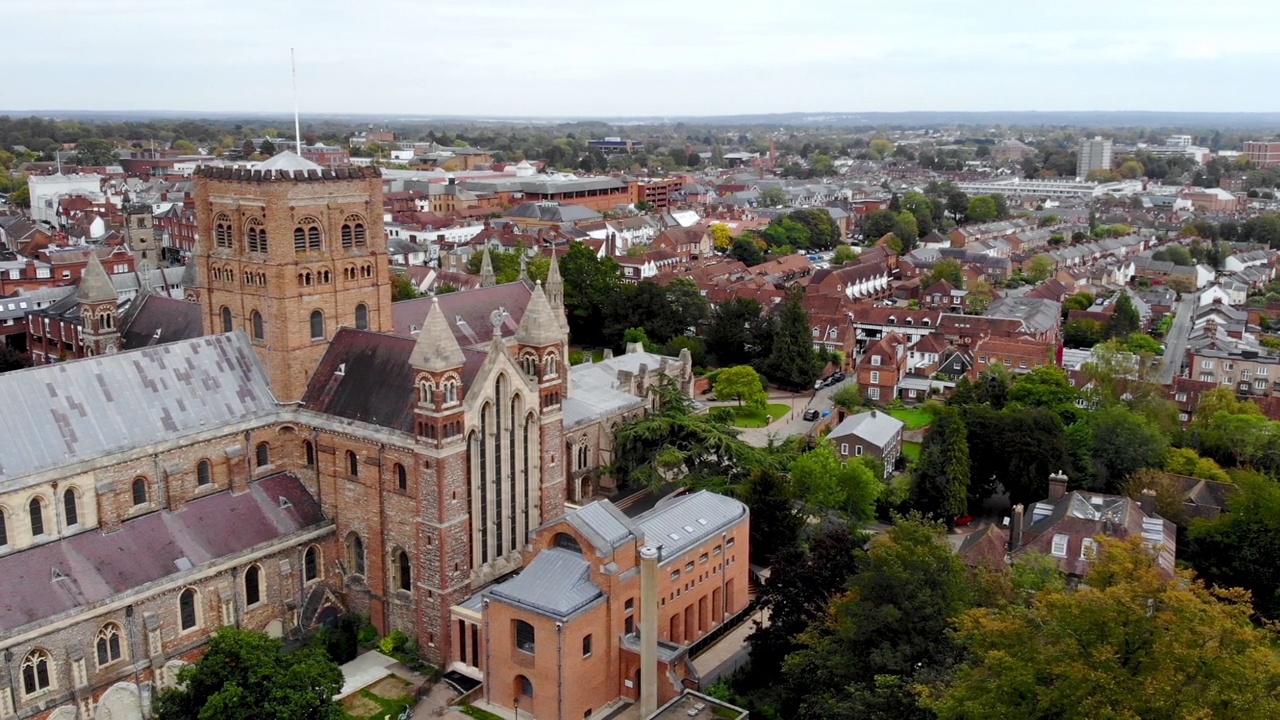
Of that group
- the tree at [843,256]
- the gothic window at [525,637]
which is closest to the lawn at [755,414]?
the gothic window at [525,637]

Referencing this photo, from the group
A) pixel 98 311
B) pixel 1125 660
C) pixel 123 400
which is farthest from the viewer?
pixel 98 311

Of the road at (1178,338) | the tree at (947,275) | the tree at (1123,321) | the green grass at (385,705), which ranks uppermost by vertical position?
the tree at (947,275)

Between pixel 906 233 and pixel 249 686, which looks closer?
pixel 249 686

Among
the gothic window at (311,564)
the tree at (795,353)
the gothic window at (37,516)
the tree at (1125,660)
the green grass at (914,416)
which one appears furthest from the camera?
the tree at (795,353)

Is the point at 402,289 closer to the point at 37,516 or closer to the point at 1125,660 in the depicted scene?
the point at 37,516

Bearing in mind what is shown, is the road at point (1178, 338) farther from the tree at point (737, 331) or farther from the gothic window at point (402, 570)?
the gothic window at point (402, 570)

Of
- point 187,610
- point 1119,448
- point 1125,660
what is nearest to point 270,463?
point 187,610
